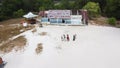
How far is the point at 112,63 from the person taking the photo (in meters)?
17.6

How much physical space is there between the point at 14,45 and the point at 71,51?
21.1 feet

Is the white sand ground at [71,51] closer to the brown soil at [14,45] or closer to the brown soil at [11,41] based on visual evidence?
the brown soil at [14,45]

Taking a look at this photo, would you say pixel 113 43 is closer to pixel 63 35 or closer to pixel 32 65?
pixel 63 35

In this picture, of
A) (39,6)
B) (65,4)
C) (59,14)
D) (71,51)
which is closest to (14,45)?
(71,51)

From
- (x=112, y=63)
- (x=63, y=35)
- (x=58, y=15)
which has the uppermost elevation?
(x=58, y=15)

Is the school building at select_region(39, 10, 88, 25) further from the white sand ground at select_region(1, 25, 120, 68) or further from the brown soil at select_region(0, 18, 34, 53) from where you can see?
the white sand ground at select_region(1, 25, 120, 68)

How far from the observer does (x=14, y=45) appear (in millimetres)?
22406

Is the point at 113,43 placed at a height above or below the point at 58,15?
below

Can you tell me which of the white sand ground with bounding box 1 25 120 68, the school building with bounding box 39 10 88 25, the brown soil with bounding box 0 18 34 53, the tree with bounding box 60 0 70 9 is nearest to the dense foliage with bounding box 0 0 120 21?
the tree with bounding box 60 0 70 9

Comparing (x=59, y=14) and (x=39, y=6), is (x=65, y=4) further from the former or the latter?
(x=59, y=14)

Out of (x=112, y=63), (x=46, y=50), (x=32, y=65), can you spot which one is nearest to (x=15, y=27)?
(x=46, y=50)

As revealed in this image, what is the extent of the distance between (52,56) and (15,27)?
1193 cm

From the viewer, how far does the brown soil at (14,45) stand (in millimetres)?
21400

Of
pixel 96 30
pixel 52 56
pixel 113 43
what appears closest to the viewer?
pixel 52 56
